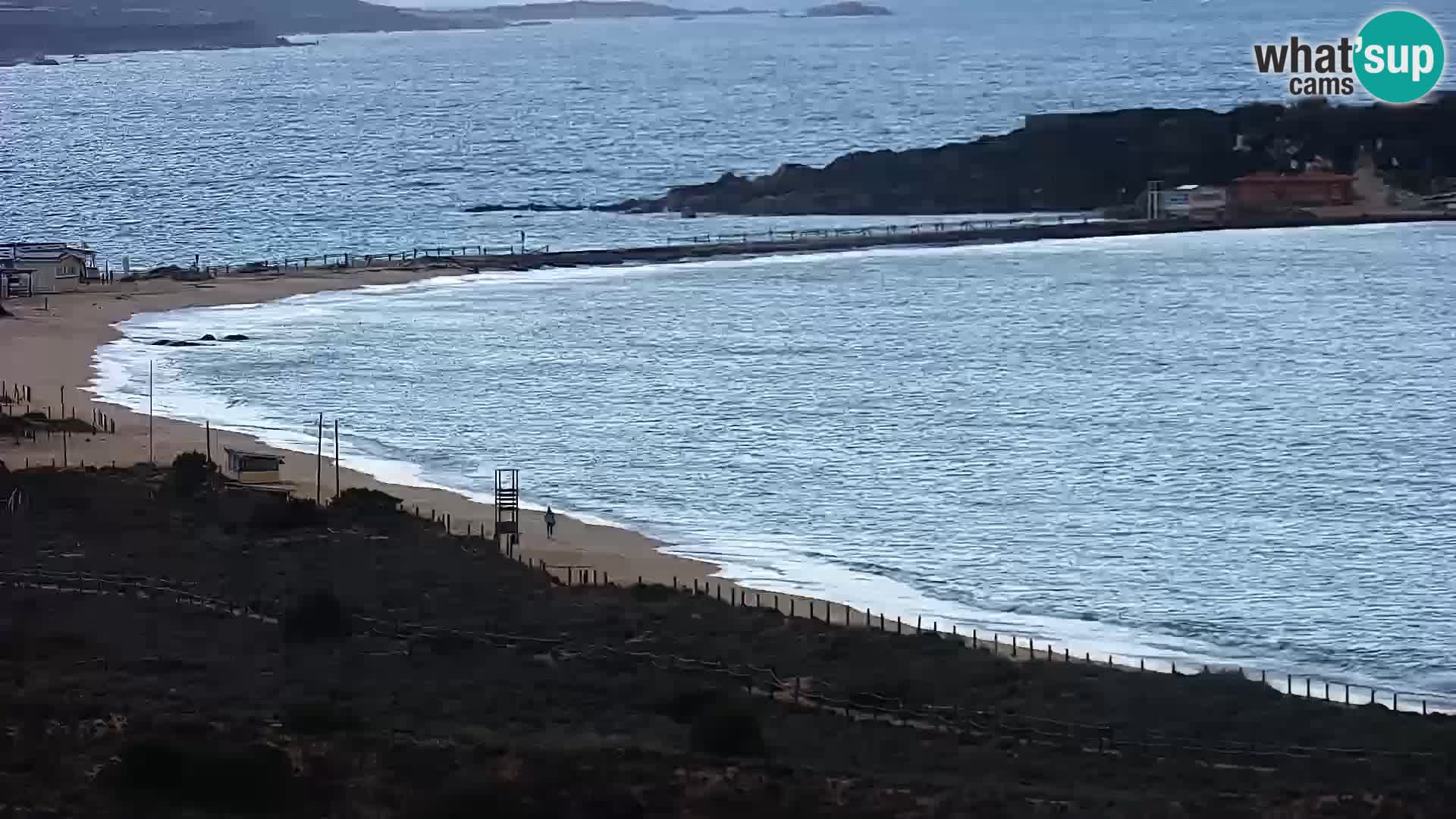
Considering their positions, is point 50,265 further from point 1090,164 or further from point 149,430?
point 1090,164

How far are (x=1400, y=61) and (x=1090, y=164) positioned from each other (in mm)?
51244

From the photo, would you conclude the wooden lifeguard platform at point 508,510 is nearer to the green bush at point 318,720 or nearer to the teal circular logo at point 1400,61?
the green bush at point 318,720

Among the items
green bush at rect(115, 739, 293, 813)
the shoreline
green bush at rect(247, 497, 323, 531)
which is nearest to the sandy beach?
the shoreline

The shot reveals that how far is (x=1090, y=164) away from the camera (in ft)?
278

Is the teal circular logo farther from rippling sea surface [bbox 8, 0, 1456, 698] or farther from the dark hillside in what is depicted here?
the dark hillside

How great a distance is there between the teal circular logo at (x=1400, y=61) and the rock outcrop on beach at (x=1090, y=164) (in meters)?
13.0

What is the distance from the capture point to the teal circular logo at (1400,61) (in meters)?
114

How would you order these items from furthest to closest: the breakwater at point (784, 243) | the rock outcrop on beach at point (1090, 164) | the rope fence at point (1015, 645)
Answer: the rock outcrop on beach at point (1090, 164) < the breakwater at point (784, 243) < the rope fence at point (1015, 645)

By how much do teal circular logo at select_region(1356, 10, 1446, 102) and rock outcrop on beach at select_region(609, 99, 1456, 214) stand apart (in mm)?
12991

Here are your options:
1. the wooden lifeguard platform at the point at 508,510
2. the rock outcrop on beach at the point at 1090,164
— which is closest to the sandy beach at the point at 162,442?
the wooden lifeguard platform at the point at 508,510

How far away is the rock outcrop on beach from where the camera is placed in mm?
83000

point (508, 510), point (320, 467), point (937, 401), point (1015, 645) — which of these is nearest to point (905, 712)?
point (1015, 645)

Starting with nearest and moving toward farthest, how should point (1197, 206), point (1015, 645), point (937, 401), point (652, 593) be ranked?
1. point (1015, 645)
2. point (652, 593)
3. point (937, 401)
4. point (1197, 206)

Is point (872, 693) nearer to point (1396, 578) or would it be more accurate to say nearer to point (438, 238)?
point (1396, 578)
